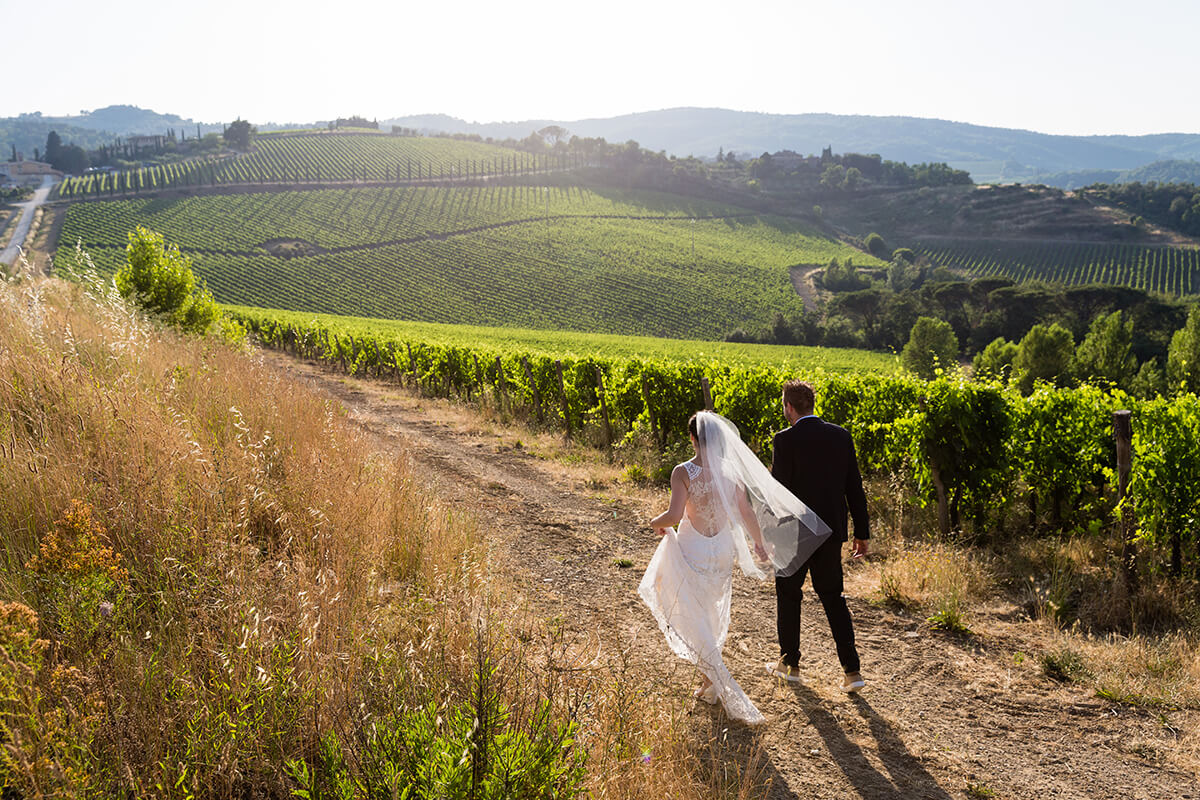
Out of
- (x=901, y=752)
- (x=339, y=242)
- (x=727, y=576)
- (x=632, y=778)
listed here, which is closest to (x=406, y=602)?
(x=632, y=778)

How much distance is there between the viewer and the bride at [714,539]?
186 inches

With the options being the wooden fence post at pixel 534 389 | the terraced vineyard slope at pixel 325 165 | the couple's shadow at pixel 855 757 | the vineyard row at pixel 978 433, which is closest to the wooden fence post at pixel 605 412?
the vineyard row at pixel 978 433

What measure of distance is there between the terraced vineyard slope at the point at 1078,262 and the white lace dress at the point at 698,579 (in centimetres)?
12166

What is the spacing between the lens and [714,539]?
15.8ft

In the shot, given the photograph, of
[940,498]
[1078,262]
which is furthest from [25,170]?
[1078,262]

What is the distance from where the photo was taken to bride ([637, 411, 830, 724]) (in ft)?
15.5

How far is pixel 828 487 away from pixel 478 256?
4010 inches

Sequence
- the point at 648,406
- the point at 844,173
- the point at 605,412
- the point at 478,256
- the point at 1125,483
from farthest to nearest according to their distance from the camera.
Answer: the point at 844,173
the point at 478,256
the point at 605,412
the point at 648,406
the point at 1125,483

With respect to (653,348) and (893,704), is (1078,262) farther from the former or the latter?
(893,704)

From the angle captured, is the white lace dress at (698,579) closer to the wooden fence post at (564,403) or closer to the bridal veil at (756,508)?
the bridal veil at (756,508)

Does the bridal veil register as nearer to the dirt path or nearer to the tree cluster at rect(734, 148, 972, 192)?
the dirt path

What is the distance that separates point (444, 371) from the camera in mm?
22062

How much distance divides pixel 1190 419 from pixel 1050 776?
4230 millimetres

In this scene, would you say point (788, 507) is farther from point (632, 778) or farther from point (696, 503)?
point (632, 778)
